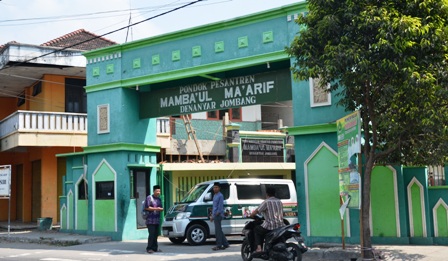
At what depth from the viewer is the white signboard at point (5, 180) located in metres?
19.9

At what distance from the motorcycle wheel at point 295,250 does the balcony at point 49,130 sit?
42.9 feet

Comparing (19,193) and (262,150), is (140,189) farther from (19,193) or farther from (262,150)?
(19,193)

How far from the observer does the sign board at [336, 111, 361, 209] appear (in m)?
11.4

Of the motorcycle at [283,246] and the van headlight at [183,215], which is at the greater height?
the van headlight at [183,215]

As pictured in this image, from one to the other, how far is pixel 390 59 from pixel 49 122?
16.5 metres

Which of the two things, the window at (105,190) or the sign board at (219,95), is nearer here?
the sign board at (219,95)

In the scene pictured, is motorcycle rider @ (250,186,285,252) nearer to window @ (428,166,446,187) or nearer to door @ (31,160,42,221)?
window @ (428,166,446,187)

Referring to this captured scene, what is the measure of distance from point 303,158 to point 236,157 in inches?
464

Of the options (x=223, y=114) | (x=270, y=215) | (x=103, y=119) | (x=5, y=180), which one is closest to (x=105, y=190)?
(x=103, y=119)

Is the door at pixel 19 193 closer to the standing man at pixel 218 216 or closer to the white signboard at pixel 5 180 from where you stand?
the white signboard at pixel 5 180

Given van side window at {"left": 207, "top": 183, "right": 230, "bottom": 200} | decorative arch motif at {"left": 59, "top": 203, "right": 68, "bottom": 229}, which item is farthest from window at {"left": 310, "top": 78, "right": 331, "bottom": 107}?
decorative arch motif at {"left": 59, "top": 203, "right": 68, "bottom": 229}

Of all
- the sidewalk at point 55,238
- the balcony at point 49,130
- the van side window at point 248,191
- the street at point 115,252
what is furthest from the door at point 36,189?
the van side window at point 248,191

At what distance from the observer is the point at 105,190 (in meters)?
19.2

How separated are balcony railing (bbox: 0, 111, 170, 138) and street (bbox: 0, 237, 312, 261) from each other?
21.3 ft
